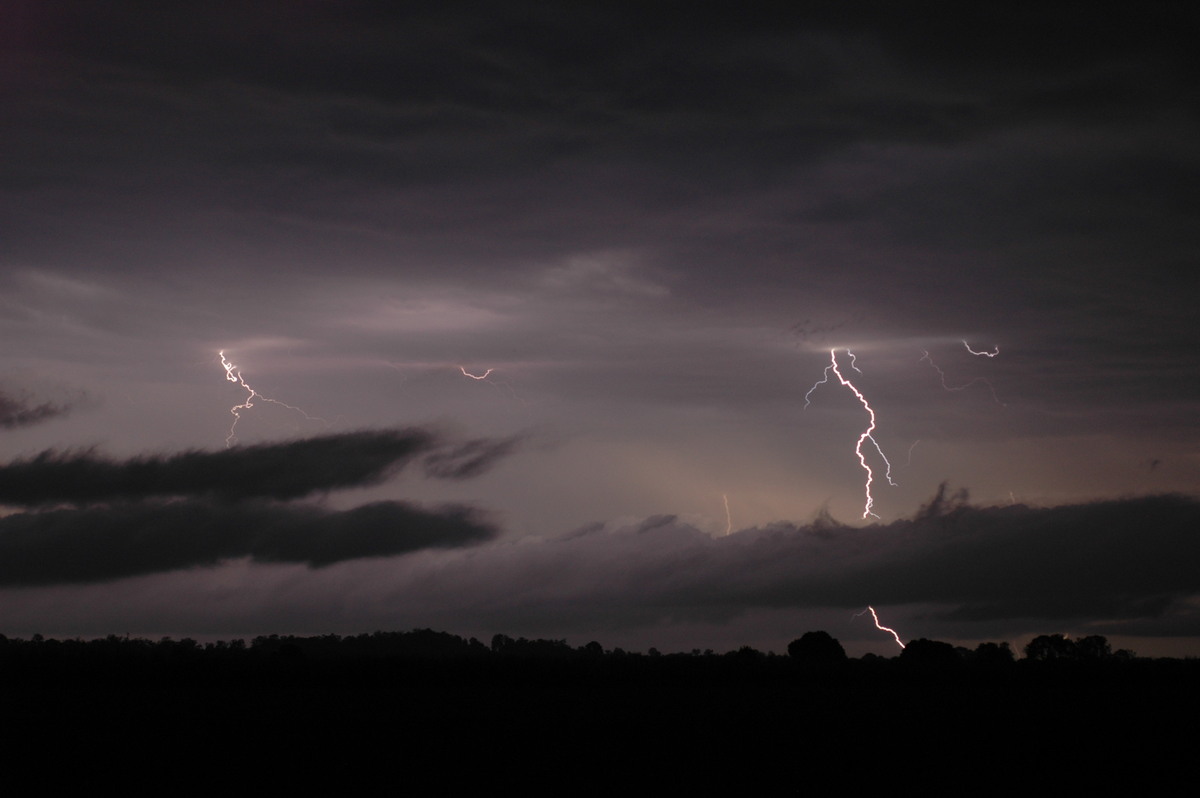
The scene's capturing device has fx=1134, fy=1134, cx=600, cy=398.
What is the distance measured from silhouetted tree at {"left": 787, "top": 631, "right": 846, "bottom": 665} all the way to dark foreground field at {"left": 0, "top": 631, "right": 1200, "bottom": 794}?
53.2 m

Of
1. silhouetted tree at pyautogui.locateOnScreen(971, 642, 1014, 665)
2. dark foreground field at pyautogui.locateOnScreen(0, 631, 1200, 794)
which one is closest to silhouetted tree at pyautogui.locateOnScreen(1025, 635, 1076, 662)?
silhouetted tree at pyautogui.locateOnScreen(971, 642, 1014, 665)

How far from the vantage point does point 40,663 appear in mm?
59281

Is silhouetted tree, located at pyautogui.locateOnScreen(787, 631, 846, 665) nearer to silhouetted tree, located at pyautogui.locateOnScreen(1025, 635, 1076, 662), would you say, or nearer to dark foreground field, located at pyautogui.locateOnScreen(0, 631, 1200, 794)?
silhouetted tree, located at pyautogui.locateOnScreen(1025, 635, 1076, 662)

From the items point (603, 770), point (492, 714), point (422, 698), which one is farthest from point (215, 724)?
point (603, 770)

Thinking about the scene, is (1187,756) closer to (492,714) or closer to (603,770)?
(603,770)

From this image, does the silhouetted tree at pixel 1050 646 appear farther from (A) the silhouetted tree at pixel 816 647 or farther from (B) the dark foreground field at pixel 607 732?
(B) the dark foreground field at pixel 607 732

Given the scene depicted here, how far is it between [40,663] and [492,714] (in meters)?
35.7

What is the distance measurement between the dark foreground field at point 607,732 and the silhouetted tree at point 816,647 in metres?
53.2

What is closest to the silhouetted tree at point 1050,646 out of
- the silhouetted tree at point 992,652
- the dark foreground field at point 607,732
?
the silhouetted tree at point 992,652

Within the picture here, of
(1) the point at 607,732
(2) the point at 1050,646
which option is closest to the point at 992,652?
(2) the point at 1050,646

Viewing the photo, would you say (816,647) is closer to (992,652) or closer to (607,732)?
(992,652)

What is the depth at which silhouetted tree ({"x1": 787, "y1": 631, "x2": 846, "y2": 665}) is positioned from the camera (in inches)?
4299

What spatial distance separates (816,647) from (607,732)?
85171 mm

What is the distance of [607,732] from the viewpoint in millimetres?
29672
